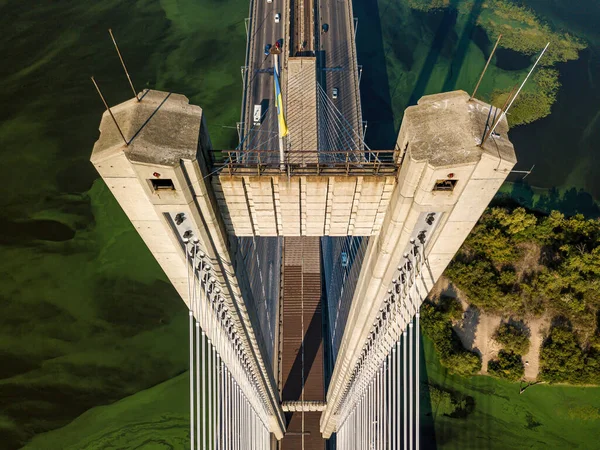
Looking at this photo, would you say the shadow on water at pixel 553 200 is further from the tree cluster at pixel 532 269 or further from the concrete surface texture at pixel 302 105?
the concrete surface texture at pixel 302 105

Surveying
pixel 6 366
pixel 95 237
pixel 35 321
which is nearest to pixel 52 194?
pixel 95 237

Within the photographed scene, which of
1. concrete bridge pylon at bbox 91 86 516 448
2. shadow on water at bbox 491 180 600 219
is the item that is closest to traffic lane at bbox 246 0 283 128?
shadow on water at bbox 491 180 600 219

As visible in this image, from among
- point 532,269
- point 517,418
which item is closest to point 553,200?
point 532,269

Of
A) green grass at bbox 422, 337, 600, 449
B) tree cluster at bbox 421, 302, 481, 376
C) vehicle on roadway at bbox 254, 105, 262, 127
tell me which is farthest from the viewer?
vehicle on roadway at bbox 254, 105, 262, 127

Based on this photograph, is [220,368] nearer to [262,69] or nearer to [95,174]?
[95,174]

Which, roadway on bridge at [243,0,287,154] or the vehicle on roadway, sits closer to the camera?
roadway on bridge at [243,0,287,154]

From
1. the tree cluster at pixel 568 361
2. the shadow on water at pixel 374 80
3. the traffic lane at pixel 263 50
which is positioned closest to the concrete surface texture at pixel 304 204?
the tree cluster at pixel 568 361

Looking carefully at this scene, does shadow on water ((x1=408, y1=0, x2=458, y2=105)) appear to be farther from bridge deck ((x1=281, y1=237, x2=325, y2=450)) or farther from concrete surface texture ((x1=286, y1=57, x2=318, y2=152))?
bridge deck ((x1=281, y1=237, x2=325, y2=450))
